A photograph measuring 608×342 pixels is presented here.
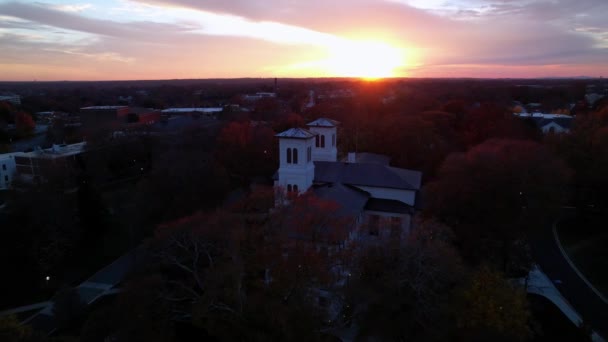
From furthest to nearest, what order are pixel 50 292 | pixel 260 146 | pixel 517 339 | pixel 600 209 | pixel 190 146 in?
pixel 190 146 → pixel 260 146 → pixel 600 209 → pixel 50 292 → pixel 517 339

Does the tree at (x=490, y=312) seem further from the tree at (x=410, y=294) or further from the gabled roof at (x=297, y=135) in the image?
the gabled roof at (x=297, y=135)

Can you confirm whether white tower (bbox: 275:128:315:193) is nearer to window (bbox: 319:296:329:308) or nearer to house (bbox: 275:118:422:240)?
house (bbox: 275:118:422:240)

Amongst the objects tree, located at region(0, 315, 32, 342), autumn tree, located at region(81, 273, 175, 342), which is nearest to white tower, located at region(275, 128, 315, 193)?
autumn tree, located at region(81, 273, 175, 342)

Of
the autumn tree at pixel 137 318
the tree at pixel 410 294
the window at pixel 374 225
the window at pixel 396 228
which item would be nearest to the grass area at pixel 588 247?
the window at pixel 396 228

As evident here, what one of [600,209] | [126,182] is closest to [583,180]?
[600,209]

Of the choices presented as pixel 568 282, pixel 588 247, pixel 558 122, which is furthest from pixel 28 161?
pixel 558 122

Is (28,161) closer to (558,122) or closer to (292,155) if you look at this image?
(292,155)

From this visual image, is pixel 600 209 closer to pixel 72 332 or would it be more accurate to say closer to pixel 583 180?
pixel 583 180
